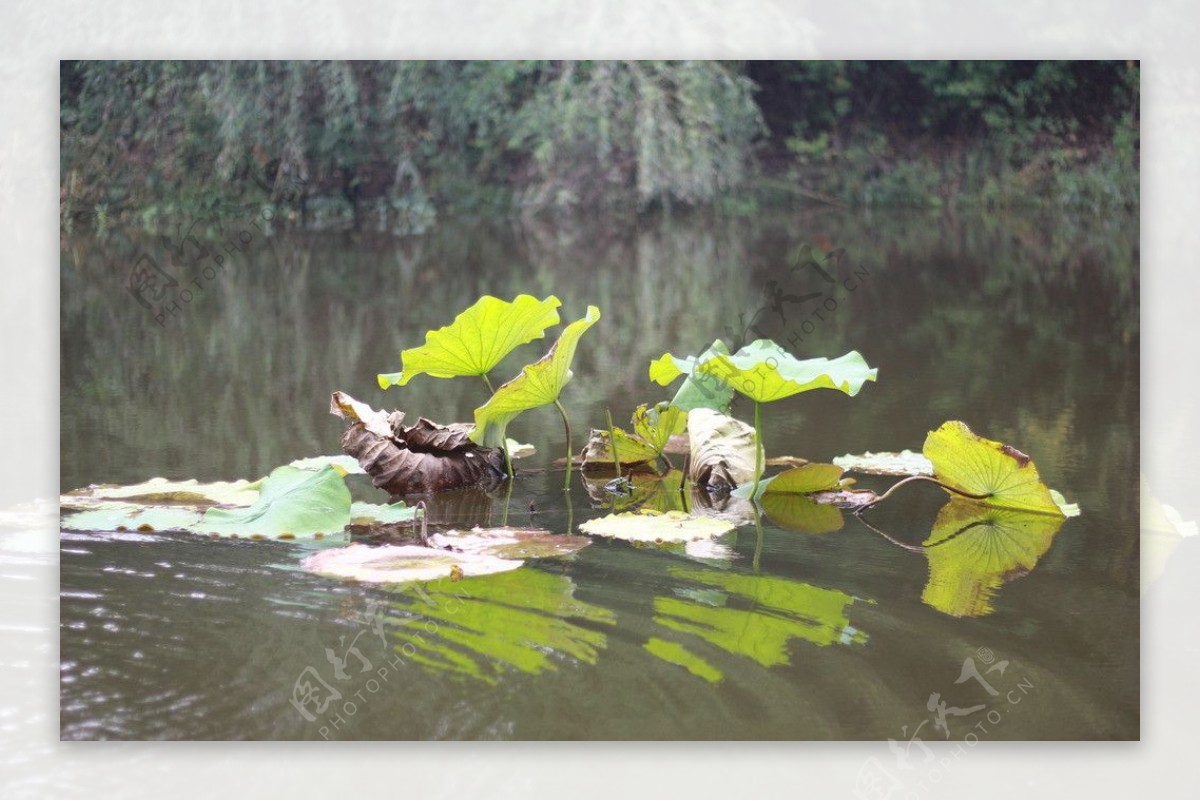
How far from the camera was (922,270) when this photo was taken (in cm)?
664

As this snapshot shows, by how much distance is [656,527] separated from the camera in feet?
7.18

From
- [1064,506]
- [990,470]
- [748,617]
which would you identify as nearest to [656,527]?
[748,617]

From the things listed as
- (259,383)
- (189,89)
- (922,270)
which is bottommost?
(259,383)

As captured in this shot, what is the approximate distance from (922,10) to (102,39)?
4.83ft

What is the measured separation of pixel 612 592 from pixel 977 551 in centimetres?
62

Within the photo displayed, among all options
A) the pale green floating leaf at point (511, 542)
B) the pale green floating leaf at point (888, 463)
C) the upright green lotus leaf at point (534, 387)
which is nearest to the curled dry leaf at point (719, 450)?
the pale green floating leaf at point (888, 463)

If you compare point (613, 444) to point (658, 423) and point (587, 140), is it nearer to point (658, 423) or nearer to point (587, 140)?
point (658, 423)

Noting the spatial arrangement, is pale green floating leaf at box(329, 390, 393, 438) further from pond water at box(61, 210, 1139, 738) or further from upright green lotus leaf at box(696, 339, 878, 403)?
upright green lotus leaf at box(696, 339, 878, 403)

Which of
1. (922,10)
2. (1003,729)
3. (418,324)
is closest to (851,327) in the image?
(418,324)

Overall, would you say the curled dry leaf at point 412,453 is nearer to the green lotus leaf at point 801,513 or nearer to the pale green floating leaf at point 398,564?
the pale green floating leaf at point 398,564

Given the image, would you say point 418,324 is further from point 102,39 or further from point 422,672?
point 422,672

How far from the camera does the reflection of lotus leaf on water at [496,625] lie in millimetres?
1674

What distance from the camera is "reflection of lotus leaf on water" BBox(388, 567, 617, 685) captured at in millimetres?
1674

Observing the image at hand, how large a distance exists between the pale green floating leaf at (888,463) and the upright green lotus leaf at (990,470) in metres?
0.16
